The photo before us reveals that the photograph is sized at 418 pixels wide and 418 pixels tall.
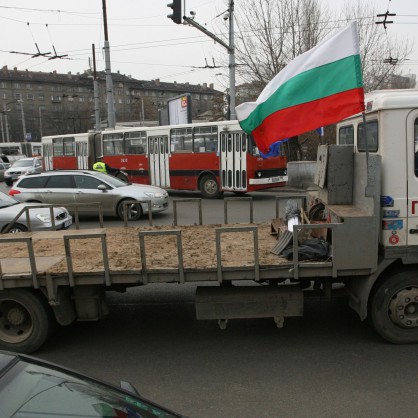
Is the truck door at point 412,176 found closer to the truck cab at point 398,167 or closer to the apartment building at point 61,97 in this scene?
the truck cab at point 398,167

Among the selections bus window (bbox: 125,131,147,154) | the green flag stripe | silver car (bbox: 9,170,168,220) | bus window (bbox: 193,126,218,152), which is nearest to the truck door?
the green flag stripe

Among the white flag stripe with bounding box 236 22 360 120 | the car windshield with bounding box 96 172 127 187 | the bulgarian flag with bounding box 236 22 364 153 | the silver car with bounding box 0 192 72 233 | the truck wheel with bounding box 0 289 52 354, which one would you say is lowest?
the truck wheel with bounding box 0 289 52 354

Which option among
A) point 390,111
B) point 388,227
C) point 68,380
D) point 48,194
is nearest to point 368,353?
point 388,227

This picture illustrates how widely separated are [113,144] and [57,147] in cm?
590

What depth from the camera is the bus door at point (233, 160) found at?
16781 mm

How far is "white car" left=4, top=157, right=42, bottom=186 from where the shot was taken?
31992 mm

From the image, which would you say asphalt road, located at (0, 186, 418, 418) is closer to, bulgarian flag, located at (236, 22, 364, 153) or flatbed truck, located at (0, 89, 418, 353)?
flatbed truck, located at (0, 89, 418, 353)

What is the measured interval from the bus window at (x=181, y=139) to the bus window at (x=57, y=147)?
31.2 ft

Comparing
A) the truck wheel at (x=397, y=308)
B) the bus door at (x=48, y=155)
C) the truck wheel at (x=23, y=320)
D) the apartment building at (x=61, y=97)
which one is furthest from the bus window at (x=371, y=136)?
the apartment building at (x=61, y=97)

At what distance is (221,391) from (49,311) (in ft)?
6.63

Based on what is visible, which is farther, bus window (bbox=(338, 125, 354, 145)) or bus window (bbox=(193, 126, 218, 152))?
bus window (bbox=(193, 126, 218, 152))

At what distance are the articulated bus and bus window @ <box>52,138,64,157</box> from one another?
2895 mm

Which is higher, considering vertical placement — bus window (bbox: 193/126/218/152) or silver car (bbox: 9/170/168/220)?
bus window (bbox: 193/126/218/152)

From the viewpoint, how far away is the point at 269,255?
4.73 m
